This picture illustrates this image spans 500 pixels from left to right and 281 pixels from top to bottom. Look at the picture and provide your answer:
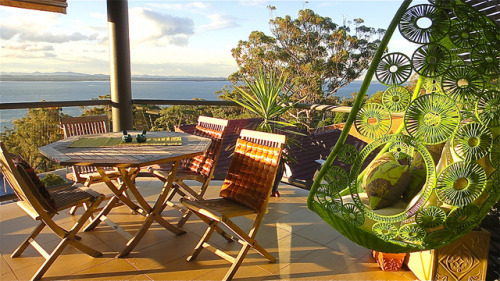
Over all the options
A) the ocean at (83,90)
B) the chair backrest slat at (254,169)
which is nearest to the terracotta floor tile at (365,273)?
the chair backrest slat at (254,169)

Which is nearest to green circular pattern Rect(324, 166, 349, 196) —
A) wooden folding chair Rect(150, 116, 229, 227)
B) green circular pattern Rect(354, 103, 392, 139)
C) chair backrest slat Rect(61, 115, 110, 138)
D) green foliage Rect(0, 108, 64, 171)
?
green circular pattern Rect(354, 103, 392, 139)

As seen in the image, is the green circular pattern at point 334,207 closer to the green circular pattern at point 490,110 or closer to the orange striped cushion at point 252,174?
the orange striped cushion at point 252,174

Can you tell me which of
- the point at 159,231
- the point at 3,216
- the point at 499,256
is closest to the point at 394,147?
the point at 499,256

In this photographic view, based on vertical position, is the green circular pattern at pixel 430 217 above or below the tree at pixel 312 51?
below

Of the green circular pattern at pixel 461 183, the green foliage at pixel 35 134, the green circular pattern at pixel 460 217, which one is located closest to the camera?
the green circular pattern at pixel 461 183

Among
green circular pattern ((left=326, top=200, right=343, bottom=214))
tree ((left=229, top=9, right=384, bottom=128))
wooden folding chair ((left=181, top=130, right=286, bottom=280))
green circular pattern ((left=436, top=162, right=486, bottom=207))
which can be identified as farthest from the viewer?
tree ((left=229, top=9, right=384, bottom=128))

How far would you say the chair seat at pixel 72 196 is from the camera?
272cm

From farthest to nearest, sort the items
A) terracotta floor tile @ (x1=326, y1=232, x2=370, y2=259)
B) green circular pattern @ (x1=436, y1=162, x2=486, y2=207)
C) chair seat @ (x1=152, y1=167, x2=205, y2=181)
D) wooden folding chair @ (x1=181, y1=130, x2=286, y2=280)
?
chair seat @ (x1=152, y1=167, x2=205, y2=181), terracotta floor tile @ (x1=326, y1=232, x2=370, y2=259), wooden folding chair @ (x1=181, y1=130, x2=286, y2=280), green circular pattern @ (x1=436, y1=162, x2=486, y2=207)

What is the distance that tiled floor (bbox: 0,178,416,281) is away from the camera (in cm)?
266

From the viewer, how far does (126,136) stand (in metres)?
3.37

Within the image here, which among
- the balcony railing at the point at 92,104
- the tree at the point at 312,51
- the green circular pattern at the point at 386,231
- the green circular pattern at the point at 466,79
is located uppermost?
the tree at the point at 312,51

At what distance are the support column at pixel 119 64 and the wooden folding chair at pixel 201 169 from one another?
1.59 m

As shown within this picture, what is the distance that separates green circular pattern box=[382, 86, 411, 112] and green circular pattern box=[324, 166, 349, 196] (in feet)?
1.73

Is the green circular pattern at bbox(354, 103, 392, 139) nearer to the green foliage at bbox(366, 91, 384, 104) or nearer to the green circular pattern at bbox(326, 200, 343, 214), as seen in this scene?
the green foliage at bbox(366, 91, 384, 104)
